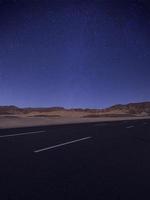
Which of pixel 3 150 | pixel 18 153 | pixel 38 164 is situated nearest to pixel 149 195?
pixel 38 164

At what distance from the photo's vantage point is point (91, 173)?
24.5 ft

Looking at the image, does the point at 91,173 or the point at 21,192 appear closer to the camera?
the point at 21,192

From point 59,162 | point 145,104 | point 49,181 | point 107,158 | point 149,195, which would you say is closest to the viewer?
point 149,195

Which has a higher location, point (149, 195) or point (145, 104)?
point (145, 104)

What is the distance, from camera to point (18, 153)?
10.4 metres

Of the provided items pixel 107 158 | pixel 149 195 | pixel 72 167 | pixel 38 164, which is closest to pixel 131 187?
pixel 149 195

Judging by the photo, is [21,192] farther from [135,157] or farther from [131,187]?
[135,157]

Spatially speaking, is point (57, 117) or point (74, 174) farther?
point (57, 117)

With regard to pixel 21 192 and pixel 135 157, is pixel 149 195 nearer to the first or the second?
pixel 21 192

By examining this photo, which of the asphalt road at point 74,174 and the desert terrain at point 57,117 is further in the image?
the desert terrain at point 57,117

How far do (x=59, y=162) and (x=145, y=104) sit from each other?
181 metres

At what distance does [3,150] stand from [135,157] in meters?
3.84

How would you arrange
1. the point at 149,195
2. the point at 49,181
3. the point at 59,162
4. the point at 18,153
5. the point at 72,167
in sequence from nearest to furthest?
the point at 149,195, the point at 49,181, the point at 72,167, the point at 59,162, the point at 18,153

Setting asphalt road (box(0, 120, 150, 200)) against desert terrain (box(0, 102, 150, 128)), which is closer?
asphalt road (box(0, 120, 150, 200))
